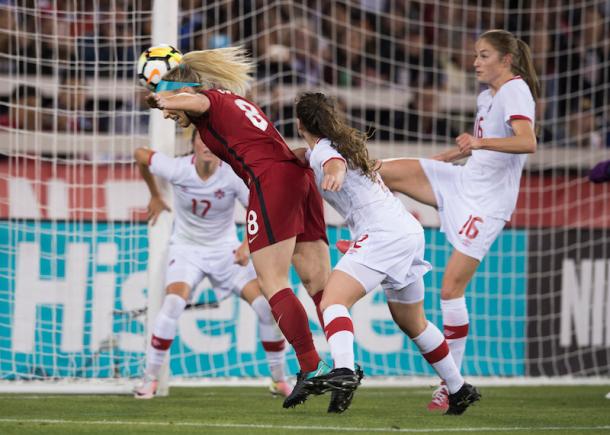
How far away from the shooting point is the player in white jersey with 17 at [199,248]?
7629mm

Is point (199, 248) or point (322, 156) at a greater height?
point (322, 156)

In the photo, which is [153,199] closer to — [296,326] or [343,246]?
[343,246]

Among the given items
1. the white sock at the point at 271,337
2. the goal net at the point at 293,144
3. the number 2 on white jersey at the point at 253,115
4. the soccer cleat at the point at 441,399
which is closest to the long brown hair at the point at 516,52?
the number 2 on white jersey at the point at 253,115

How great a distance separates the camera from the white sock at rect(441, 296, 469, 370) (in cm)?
674

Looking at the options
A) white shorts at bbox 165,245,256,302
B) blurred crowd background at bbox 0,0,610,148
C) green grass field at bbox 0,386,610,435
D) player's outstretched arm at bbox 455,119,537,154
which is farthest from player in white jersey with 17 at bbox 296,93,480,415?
blurred crowd background at bbox 0,0,610,148

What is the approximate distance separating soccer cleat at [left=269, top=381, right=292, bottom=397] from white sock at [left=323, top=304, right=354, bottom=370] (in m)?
2.47

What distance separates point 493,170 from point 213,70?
1823mm

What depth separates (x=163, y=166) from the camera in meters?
7.62

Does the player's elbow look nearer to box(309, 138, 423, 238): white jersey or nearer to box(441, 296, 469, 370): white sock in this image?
box(441, 296, 469, 370): white sock

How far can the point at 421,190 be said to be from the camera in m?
7.00

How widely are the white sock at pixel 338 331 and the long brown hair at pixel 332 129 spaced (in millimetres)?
717

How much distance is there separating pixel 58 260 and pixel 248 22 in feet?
13.3

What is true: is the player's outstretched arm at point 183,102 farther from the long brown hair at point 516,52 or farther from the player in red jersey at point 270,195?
the long brown hair at point 516,52

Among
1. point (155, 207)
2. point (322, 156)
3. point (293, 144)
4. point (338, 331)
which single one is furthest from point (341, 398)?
point (293, 144)
